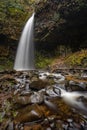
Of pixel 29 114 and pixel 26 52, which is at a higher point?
pixel 26 52

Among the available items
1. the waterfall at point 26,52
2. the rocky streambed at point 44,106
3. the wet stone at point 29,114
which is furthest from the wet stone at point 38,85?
the waterfall at point 26,52

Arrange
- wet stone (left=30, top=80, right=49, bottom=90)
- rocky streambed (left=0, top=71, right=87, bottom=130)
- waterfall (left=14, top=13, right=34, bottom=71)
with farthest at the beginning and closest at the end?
waterfall (left=14, top=13, right=34, bottom=71) → wet stone (left=30, top=80, right=49, bottom=90) → rocky streambed (left=0, top=71, right=87, bottom=130)

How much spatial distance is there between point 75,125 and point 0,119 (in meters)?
1.71

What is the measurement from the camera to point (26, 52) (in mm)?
13500

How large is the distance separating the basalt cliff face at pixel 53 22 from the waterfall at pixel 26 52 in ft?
1.55

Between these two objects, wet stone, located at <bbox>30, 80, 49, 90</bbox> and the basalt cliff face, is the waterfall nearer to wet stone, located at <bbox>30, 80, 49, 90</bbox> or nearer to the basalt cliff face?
the basalt cliff face

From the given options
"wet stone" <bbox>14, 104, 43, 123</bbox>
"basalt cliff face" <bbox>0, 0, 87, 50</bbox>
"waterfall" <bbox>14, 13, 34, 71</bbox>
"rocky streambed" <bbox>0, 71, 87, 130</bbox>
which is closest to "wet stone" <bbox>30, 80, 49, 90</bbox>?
"rocky streambed" <bbox>0, 71, 87, 130</bbox>

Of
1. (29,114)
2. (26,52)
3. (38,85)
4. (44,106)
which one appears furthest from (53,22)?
(29,114)

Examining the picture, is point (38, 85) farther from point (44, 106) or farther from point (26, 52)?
point (26, 52)

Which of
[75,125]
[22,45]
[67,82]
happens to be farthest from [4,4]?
[75,125]

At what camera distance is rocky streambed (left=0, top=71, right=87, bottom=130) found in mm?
4086

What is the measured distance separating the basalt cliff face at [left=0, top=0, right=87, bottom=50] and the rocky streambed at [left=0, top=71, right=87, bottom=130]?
20.5 feet

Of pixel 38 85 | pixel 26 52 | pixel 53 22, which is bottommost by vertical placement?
pixel 38 85

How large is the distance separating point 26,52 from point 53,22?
112 inches
